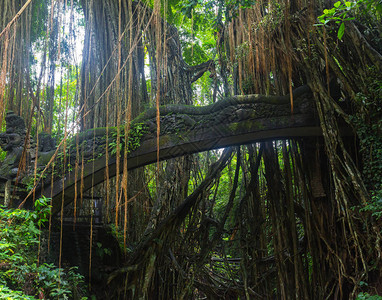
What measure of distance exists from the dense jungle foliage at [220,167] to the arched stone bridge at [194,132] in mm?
38

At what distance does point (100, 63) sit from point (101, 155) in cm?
152

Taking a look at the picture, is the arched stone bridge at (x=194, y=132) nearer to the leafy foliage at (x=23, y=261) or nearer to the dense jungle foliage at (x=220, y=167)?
the dense jungle foliage at (x=220, y=167)

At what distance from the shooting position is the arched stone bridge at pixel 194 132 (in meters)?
3.92

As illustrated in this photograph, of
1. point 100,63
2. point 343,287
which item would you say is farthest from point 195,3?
point 343,287

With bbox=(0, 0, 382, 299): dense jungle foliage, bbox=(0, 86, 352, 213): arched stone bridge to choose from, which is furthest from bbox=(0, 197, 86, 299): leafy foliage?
bbox=(0, 86, 352, 213): arched stone bridge

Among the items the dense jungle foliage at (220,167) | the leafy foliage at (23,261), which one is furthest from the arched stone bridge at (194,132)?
the leafy foliage at (23,261)

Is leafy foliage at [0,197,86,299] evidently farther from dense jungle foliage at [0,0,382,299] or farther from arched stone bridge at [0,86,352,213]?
arched stone bridge at [0,86,352,213]

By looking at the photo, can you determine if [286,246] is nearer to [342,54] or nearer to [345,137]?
[345,137]

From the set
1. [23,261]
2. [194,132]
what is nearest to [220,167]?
[194,132]

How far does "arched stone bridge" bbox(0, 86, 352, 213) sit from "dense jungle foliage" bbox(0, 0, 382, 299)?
4 cm

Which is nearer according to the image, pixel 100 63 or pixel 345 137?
pixel 345 137

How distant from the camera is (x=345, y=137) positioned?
4219 mm

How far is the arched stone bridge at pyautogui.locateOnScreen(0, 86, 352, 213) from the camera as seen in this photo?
3.92 metres

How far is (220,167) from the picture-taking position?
16.4ft
